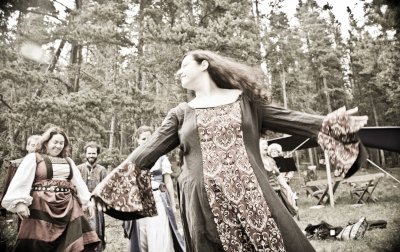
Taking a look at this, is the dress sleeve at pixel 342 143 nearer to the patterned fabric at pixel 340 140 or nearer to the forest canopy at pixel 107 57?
the patterned fabric at pixel 340 140

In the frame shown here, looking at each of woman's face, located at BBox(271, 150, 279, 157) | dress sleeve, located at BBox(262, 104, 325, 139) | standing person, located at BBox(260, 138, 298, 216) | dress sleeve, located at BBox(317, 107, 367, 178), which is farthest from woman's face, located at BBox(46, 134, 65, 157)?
woman's face, located at BBox(271, 150, 279, 157)

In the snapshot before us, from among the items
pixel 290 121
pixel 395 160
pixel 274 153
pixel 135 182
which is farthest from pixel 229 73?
pixel 395 160

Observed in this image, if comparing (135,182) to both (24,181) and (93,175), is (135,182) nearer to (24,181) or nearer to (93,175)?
(24,181)

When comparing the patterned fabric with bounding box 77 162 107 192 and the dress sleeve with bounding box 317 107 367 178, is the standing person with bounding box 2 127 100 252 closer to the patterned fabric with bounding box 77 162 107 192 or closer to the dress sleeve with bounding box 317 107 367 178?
the patterned fabric with bounding box 77 162 107 192

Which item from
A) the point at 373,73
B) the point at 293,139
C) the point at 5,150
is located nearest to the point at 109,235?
the point at 5,150

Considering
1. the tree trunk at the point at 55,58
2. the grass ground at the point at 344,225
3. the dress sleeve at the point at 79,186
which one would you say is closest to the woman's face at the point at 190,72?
the dress sleeve at the point at 79,186

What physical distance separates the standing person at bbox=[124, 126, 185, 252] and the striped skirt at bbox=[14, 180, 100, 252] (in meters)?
0.55

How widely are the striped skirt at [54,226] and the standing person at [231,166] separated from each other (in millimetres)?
2695

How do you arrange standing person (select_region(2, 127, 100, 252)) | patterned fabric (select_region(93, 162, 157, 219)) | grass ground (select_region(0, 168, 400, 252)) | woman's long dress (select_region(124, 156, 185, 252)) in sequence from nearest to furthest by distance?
patterned fabric (select_region(93, 162, 157, 219)) → standing person (select_region(2, 127, 100, 252)) → woman's long dress (select_region(124, 156, 185, 252)) → grass ground (select_region(0, 168, 400, 252))

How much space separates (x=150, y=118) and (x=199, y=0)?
589cm

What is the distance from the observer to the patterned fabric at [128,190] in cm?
148

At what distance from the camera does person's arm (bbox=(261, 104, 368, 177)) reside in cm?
138

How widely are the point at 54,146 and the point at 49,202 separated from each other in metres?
0.80

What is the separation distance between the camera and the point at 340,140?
1.42 meters
